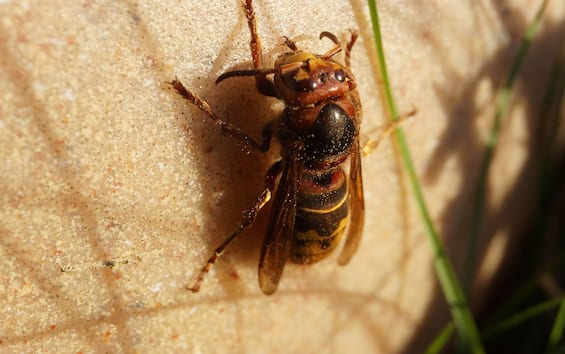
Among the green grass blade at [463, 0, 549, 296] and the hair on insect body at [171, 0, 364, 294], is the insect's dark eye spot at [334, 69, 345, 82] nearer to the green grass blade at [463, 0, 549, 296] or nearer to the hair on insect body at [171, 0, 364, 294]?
the hair on insect body at [171, 0, 364, 294]

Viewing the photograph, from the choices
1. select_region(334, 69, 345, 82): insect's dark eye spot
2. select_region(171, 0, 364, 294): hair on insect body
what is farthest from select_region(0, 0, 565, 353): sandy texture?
select_region(334, 69, 345, 82): insect's dark eye spot

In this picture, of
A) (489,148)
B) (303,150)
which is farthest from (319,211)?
(489,148)

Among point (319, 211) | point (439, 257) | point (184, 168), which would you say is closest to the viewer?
point (184, 168)

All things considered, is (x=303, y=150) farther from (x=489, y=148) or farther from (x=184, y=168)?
(x=489, y=148)

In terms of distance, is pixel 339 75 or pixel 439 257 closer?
pixel 339 75

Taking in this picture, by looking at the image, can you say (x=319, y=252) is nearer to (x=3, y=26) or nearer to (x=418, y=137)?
(x=418, y=137)

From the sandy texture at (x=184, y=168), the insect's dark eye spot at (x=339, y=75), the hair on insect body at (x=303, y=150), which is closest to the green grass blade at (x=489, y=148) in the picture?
the sandy texture at (x=184, y=168)

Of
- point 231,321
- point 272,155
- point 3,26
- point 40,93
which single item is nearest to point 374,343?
point 231,321

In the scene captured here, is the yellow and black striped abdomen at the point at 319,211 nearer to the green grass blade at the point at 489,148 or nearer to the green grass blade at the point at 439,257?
the green grass blade at the point at 439,257
